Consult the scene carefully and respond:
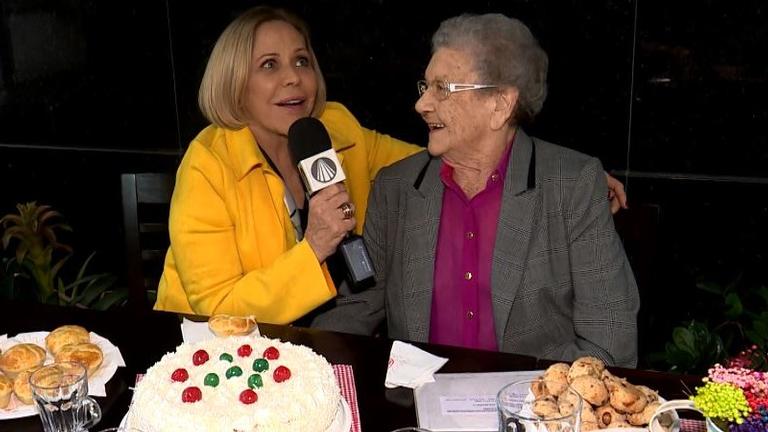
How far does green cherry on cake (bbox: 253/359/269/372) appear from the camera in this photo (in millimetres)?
1706

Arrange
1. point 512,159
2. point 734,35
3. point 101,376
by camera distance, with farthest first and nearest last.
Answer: point 734,35 → point 512,159 → point 101,376

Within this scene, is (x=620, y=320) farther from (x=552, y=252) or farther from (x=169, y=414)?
(x=169, y=414)

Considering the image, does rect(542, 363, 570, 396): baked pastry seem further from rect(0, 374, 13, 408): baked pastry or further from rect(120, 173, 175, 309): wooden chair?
rect(120, 173, 175, 309): wooden chair

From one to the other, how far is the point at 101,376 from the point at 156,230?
3.20ft

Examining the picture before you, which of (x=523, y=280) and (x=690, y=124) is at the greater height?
(x=690, y=124)

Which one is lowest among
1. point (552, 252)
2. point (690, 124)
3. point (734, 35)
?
point (552, 252)

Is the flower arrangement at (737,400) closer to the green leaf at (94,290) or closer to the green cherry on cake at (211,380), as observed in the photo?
the green cherry on cake at (211,380)

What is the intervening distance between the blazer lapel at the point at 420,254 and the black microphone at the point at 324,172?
126 mm

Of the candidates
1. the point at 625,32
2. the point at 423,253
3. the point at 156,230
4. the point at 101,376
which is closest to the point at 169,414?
the point at 101,376

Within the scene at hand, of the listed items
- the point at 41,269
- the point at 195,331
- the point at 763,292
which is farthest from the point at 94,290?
the point at 763,292

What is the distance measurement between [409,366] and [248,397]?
45cm

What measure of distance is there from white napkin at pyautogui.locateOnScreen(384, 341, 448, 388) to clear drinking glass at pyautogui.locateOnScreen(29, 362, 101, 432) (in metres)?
0.64

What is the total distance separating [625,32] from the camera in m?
3.38

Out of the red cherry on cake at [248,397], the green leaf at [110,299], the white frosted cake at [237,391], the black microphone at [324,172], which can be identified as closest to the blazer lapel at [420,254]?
the black microphone at [324,172]
